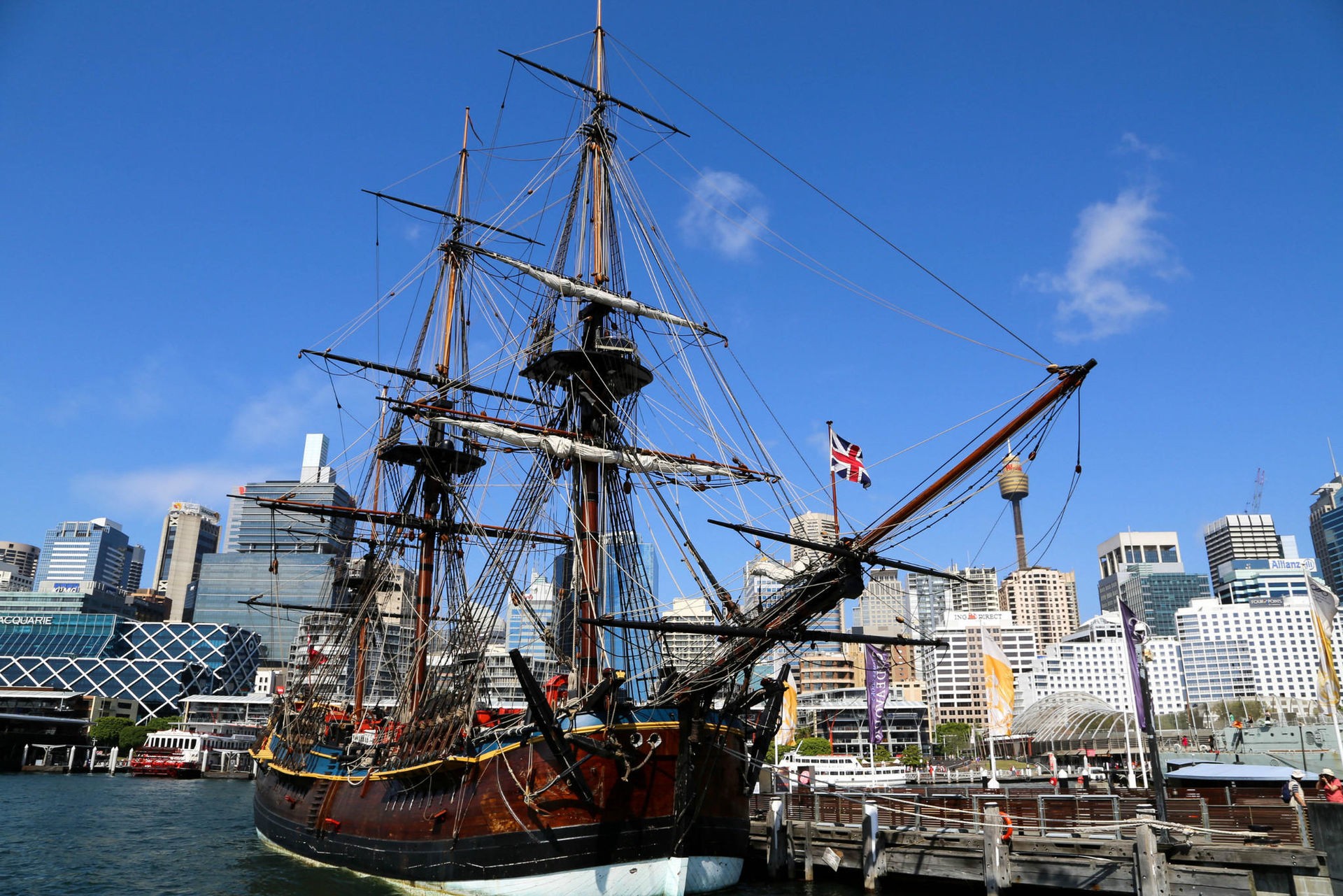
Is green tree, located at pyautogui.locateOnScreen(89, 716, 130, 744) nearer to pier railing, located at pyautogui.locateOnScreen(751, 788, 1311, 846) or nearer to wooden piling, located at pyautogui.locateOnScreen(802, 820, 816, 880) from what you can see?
pier railing, located at pyautogui.locateOnScreen(751, 788, 1311, 846)

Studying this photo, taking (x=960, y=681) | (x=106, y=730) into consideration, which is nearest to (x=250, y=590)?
(x=106, y=730)

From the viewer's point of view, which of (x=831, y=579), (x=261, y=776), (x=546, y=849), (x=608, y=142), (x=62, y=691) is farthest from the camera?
(x=62, y=691)

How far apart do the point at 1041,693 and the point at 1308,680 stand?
60424 millimetres

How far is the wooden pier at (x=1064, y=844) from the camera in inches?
818

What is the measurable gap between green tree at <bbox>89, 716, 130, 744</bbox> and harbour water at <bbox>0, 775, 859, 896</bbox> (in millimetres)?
55401

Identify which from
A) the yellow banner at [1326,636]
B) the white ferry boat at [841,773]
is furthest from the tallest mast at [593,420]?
the white ferry boat at [841,773]

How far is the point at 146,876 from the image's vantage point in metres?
30.6

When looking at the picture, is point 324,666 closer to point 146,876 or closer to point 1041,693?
point 146,876

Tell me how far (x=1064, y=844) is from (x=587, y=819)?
39.4ft

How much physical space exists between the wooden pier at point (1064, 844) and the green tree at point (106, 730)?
113026mm

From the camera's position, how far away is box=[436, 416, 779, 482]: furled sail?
29422 millimetres

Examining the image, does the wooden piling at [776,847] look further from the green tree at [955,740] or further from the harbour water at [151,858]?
the green tree at [955,740]

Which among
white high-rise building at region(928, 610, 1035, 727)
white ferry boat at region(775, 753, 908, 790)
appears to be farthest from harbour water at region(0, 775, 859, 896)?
white high-rise building at region(928, 610, 1035, 727)

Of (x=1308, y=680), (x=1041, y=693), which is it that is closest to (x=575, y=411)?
(x=1041, y=693)
